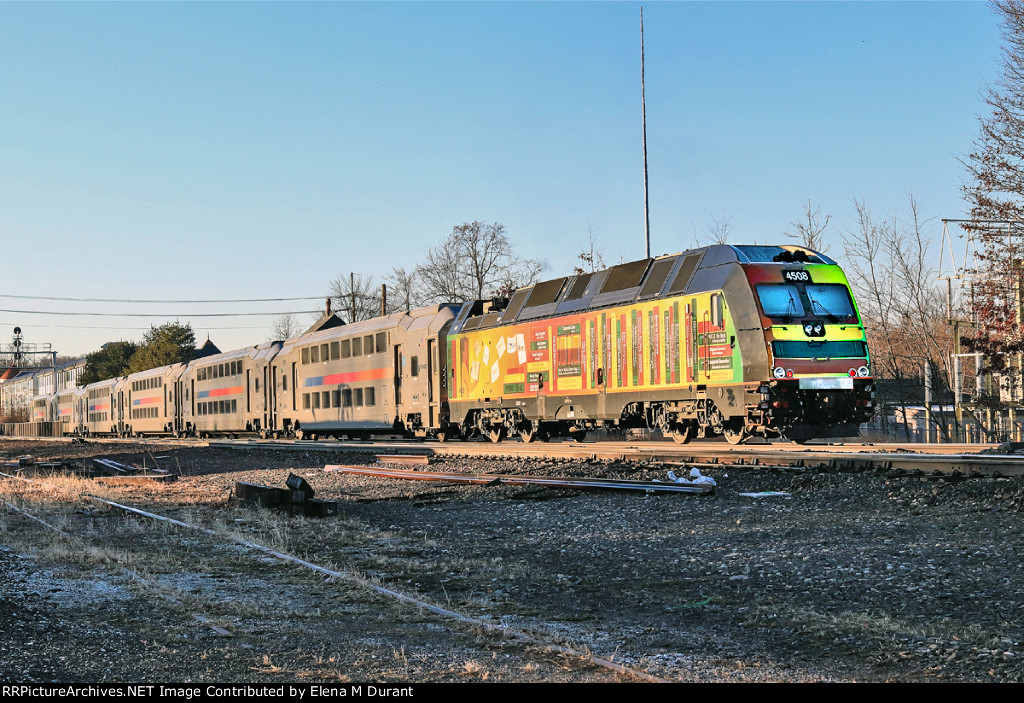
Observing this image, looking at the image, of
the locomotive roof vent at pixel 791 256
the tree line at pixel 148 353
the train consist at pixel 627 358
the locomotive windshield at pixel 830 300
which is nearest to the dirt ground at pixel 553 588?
the train consist at pixel 627 358

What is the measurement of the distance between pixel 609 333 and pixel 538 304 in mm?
3118

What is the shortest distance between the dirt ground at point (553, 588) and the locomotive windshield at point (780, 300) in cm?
392

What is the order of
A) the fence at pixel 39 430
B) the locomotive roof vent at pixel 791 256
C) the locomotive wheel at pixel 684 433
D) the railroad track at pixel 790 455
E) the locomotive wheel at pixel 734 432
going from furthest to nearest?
1. the fence at pixel 39 430
2. the locomotive wheel at pixel 684 433
3. the locomotive wheel at pixel 734 432
4. the locomotive roof vent at pixel 791 256
5. the railroad track at pixel 790 455

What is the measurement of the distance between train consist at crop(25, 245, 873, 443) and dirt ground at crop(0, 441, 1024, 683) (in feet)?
11.6

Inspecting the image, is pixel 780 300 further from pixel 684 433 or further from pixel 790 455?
pixel 684 433

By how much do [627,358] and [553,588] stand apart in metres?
11.9

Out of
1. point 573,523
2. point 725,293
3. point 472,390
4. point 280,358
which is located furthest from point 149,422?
point 573,523

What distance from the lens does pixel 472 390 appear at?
24547mm

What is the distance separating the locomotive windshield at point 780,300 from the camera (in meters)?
16.2

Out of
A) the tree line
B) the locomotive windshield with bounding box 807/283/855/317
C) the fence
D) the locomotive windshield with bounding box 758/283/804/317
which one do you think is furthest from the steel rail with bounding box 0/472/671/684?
the tree line

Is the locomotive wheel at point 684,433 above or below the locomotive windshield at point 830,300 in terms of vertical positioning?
below

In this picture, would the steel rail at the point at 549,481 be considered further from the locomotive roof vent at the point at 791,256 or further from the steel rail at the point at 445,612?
the locomotive roof vent at the point at 791,256

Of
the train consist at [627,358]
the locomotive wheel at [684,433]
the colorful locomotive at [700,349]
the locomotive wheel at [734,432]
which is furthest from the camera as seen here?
the locomotive wheel at [684,433]
